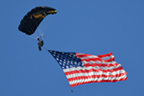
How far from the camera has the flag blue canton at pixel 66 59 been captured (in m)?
41.2

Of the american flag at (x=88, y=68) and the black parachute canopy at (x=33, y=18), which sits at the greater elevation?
the black parachute canopy at (x=33, y=18)

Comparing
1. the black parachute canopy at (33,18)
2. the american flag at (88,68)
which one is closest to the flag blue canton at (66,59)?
the american flag at (88,68)

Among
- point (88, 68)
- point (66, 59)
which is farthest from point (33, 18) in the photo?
point (88, 68)

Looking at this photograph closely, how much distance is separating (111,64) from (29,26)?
24.6ft

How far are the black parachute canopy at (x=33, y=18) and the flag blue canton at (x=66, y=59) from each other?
2415mm

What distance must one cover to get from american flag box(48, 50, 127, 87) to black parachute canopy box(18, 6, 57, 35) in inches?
95.1

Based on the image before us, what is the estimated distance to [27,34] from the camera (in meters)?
41.3

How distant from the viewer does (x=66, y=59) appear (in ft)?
137

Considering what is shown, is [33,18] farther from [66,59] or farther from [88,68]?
[88,68]

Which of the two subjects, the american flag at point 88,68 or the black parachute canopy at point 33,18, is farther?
the american flag at point 88,68

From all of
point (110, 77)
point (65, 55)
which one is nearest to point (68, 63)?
point (65, 55)

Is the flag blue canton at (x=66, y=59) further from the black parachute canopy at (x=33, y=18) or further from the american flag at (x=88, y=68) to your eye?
the black parachute canopy at (x=33, y=18)

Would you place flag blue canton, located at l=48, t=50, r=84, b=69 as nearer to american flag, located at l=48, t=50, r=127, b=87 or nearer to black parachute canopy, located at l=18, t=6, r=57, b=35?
american flag, located at l=48, t=50, r=127, b=87

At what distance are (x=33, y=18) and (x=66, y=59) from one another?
4.24m
